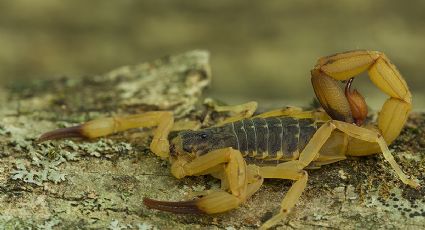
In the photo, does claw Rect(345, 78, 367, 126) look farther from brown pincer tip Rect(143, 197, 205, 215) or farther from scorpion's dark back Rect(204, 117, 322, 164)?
brown pincer tip Rect(143, 197, 205, 215)

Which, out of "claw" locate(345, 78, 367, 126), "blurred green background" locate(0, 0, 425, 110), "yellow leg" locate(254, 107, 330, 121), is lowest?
"blurred green background" locate(0, 0, 425, 110)

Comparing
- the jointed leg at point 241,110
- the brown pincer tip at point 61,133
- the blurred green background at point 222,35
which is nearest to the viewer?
the brown pincer tip at point 61,133

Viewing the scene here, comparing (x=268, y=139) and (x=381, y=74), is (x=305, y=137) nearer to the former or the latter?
(x=268, y=139)

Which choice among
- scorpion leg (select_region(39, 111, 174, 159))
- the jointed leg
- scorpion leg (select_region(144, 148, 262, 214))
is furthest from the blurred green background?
scorpion leg (select_region(144, 148, 262, 214))

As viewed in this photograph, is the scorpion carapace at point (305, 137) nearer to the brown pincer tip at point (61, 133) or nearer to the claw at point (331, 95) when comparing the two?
the claw at point (331, 95)

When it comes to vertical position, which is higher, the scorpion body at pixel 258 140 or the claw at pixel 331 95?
the claw at pixel 331 95

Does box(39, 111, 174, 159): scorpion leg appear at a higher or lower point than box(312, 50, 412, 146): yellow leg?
lower

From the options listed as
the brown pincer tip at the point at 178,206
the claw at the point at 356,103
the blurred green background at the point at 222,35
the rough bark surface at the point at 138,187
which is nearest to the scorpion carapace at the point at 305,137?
the claw at the point at 356,103

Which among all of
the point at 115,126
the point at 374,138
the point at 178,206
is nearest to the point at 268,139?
the point at 374,138

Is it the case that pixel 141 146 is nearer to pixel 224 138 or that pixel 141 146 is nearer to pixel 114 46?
pixel 224 138
